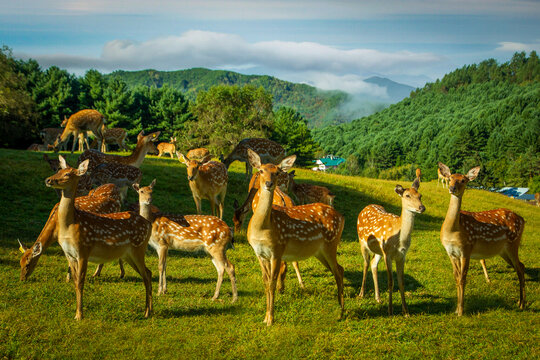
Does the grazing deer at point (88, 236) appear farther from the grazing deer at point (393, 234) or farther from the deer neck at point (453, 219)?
the deer neck at point (453, 219)

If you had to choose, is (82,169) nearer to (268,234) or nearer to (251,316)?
(268,234)

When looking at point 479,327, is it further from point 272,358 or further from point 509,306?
point 272,358

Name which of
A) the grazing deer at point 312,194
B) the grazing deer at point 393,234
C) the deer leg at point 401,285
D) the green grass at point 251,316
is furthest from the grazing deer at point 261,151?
the deer leg at point 401,285

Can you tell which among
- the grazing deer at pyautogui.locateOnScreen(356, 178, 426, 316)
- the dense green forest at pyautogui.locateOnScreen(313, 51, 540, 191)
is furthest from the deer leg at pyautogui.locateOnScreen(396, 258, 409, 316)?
the dense green forest at pyautogui.locateOnScreen(313, 51, 540, 191)

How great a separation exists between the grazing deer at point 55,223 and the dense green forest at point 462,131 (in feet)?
272

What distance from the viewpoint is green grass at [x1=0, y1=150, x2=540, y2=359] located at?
249 inches

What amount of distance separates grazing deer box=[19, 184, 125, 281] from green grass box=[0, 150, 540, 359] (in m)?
0.34

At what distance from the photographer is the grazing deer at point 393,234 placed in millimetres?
7705

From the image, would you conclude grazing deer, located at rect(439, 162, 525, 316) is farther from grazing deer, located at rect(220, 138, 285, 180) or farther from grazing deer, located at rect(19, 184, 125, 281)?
grazing deer, located at rect(220, 138, 285, 180)

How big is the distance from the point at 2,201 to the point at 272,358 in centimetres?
1147

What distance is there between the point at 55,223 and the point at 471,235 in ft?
24.1

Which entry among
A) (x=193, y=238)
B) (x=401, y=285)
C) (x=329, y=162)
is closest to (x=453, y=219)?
(x=401, y=285)

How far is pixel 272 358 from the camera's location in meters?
6.16

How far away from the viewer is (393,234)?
7.96 m
